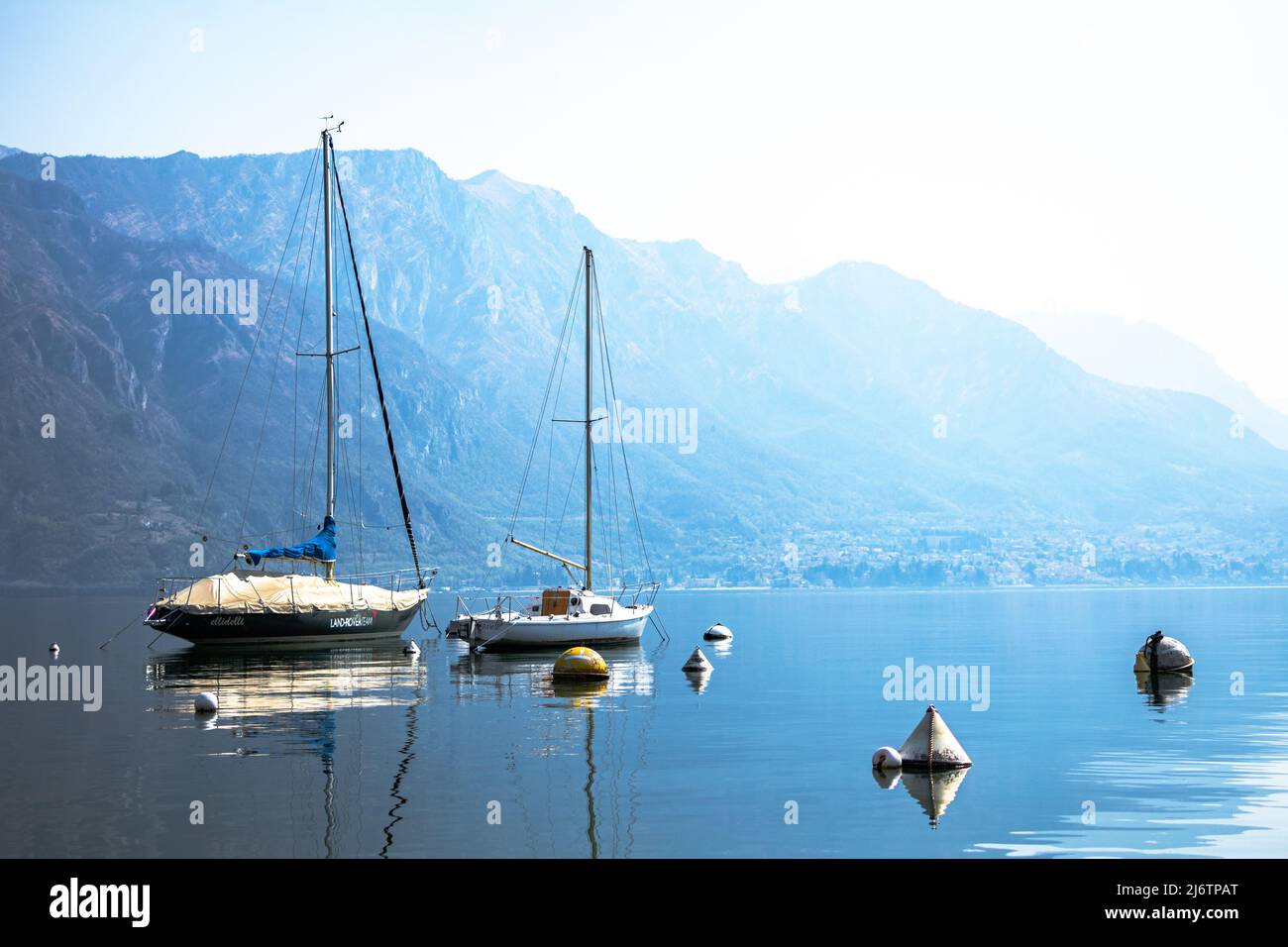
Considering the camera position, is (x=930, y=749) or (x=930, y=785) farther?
(x=930, y=749)

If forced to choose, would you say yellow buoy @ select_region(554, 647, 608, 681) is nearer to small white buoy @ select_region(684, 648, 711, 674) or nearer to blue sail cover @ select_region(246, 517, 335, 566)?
small white buoy @ select_region(684, 648, 711, 674)

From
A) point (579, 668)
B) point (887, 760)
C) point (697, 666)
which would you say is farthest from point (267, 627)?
point (887, 760)

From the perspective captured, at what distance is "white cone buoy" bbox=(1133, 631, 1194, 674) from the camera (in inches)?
2771

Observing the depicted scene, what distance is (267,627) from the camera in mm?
81250

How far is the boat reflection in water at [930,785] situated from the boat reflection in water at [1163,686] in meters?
22.0

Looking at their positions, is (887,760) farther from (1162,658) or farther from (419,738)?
(1162,658)

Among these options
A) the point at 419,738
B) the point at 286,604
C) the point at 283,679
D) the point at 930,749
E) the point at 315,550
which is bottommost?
the point at 283,679

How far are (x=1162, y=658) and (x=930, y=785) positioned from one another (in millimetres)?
41095

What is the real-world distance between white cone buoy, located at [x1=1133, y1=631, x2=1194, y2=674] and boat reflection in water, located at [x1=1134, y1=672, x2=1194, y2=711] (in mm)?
279

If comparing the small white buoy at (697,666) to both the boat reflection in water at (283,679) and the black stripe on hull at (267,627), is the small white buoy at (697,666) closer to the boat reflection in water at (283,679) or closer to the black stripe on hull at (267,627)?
the boat reflection in water at (283,679)

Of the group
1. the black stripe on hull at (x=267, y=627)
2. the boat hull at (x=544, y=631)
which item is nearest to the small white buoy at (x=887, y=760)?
the boat hull at (x=544, y=631)

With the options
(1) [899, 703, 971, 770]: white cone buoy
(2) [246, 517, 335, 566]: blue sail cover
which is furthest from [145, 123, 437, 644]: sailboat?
(1) [899, 703, 971, 770]: white cone buoy
